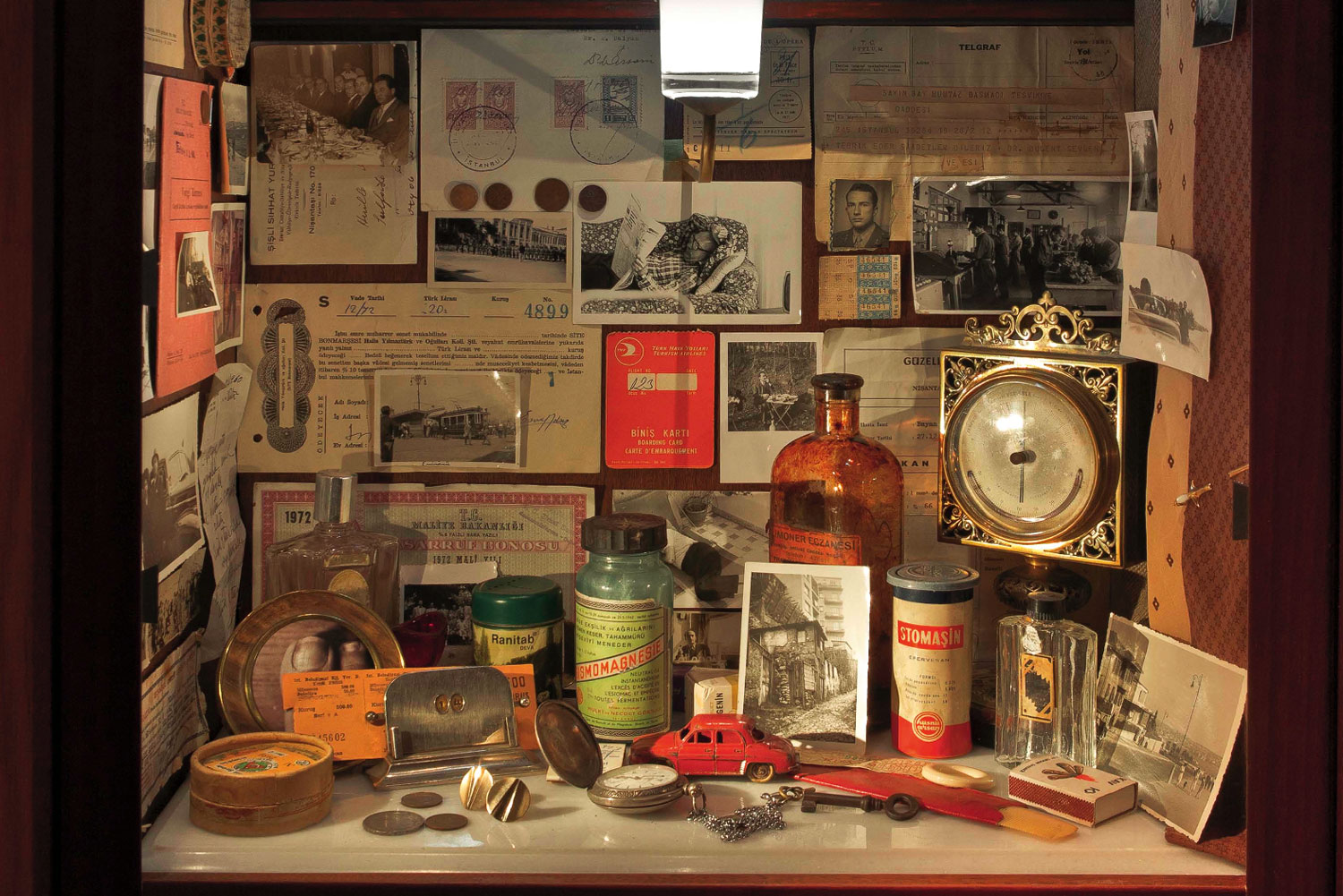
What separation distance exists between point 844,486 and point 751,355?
19 cm

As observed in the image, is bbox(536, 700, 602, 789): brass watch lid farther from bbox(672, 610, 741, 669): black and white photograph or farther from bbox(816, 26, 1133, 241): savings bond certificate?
bbox(816, 26, 1133, 241): savings bond certificate

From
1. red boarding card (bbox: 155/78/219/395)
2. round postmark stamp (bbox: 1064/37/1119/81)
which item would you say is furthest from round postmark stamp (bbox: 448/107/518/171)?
round postmark stamp (bbox: 1064/37/1119/81)

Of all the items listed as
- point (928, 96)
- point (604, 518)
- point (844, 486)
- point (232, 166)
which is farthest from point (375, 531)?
point (928, 96)

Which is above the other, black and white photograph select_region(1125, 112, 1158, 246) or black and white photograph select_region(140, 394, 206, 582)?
black and white photograph select_region(1125, 112, 1158, 246)

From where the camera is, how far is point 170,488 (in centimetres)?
112

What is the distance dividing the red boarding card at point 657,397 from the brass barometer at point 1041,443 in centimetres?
25


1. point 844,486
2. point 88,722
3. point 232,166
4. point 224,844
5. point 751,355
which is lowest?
point 224,844

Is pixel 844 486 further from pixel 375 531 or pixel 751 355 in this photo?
pixel 375 531

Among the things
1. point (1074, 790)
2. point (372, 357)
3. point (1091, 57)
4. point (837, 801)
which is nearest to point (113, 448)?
point (372, 357)

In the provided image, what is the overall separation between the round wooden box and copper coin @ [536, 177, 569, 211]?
58cm

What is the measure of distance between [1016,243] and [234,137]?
78 cm

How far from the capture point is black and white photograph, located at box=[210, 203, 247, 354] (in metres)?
1.21

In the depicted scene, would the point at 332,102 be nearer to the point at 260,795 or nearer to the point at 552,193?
the point at 552,193

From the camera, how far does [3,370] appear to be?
79cm
